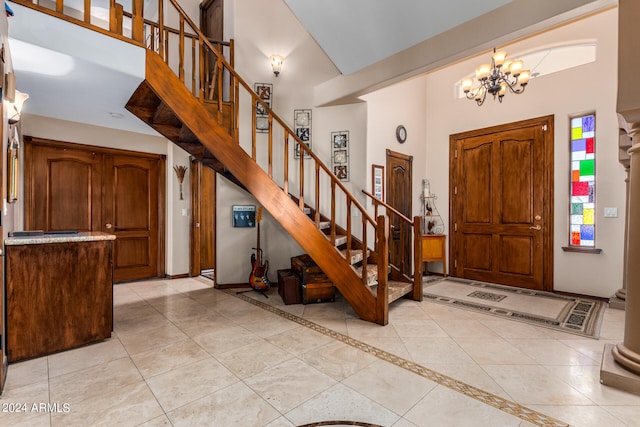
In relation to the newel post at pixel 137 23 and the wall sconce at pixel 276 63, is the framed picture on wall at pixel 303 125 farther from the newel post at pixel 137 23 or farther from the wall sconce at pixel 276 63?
the newel post at pixel 137 23

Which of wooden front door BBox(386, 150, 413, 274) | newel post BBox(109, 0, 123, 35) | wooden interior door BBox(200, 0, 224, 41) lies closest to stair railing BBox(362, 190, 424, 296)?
wooden front door BBox(386, 150, 413, 274)

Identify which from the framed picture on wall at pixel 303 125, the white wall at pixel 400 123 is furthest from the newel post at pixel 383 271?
the framed picture on wall at pixel 303 125

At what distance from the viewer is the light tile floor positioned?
1.81 meters

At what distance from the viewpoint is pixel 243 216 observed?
16.2 feet

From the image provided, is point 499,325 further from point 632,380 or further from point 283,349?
point 283,349

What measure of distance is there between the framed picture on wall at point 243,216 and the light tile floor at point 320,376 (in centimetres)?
176

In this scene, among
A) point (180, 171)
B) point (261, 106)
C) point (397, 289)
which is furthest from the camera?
point (180, 171)

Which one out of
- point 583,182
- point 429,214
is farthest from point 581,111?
point 429,214

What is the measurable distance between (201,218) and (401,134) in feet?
13.2

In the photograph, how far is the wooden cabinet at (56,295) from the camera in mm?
2438

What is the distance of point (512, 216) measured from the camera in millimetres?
5023

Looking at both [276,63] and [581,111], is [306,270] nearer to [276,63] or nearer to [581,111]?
[276,63]

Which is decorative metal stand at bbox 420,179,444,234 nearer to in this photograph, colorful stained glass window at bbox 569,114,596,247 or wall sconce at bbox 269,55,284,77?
colorful stained glass window at bbox 569,114,596,247

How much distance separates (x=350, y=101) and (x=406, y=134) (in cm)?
144
